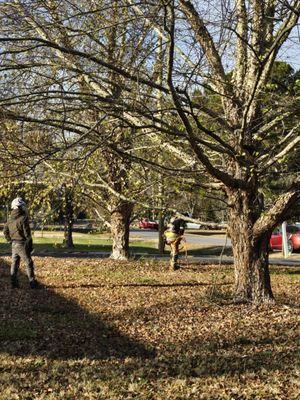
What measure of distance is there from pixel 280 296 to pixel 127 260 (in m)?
6.70

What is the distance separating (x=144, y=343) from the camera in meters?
6.29

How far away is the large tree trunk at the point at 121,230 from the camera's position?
51.0 ft

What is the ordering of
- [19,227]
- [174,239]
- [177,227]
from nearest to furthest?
1. [19,227]
2. [174,239]
3. [177,227]

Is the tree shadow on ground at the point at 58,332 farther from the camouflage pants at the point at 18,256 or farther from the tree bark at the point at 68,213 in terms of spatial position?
the tree bark at the point at 68,213

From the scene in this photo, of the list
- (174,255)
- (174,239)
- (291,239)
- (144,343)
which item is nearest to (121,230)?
(174,239)

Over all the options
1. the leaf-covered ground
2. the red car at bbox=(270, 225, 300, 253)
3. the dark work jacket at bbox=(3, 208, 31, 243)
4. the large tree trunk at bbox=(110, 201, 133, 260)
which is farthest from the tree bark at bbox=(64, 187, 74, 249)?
the red car at bbox=(270, 225, 300, 253)

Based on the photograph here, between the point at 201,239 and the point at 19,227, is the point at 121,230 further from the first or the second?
the point at 201,239

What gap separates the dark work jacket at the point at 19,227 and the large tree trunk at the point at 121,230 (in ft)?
17.4

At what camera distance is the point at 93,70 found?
25.4 ft

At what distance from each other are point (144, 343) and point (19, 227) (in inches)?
184

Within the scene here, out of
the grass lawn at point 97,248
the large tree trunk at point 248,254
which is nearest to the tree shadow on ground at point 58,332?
the large tree trunk at point 248,254

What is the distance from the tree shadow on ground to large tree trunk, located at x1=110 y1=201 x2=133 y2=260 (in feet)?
21.7

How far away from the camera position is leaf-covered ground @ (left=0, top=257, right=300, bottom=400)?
475 centimetres

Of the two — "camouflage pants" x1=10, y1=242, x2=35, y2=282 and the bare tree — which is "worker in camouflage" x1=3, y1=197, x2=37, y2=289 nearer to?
"camouflage pants" x1=10, y1=242, x2=35, y2=282
